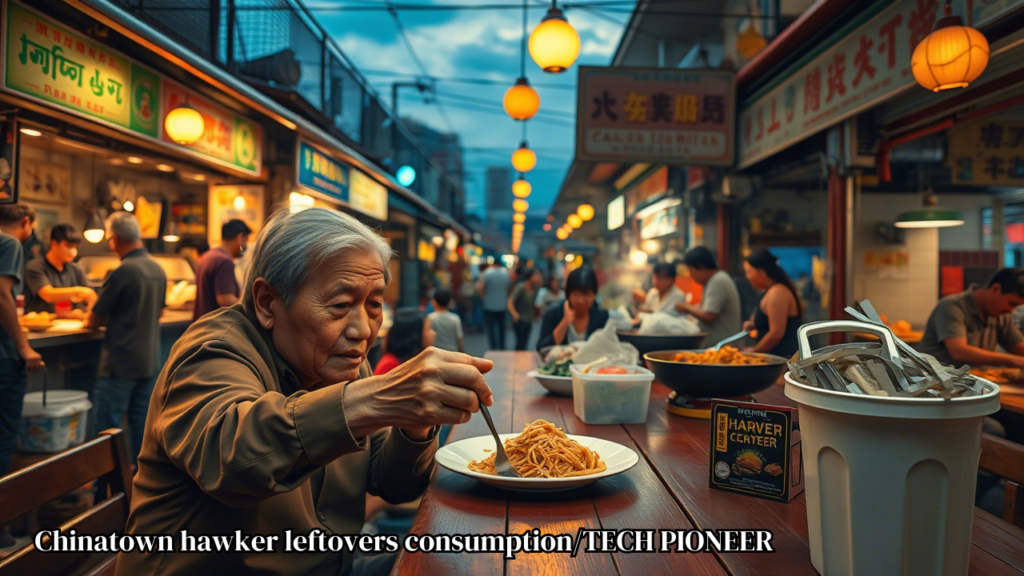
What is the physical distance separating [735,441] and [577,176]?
14367mm

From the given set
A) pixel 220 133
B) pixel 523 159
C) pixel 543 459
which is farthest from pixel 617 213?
pixel 543 459

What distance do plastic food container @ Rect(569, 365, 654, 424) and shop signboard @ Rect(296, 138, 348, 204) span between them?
6.27 metres

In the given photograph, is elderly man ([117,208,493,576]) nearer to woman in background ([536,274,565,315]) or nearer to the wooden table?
the wooden table

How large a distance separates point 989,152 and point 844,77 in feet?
9.58

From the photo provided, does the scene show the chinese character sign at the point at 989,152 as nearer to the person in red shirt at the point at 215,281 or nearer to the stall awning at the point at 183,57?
the stall awning at the point at 183,57

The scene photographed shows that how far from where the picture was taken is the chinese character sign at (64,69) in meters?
3.87

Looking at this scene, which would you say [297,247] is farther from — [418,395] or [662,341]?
[662,341]

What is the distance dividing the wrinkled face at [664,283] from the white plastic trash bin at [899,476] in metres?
6.21

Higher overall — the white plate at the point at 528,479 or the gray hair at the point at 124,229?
the gray hair at the point at 124,229

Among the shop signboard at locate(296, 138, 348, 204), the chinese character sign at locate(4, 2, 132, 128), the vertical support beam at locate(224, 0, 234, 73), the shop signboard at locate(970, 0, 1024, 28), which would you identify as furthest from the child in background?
the shop signboard at locate(970, 0, 1024, 28)

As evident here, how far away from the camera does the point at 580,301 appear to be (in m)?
4.89

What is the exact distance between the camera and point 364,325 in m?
1.54

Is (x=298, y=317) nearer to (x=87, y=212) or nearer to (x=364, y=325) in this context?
(x=364, y=325)

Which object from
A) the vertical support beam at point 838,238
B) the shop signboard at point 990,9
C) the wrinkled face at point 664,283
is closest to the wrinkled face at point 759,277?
the vertical support beam at point 838,238
